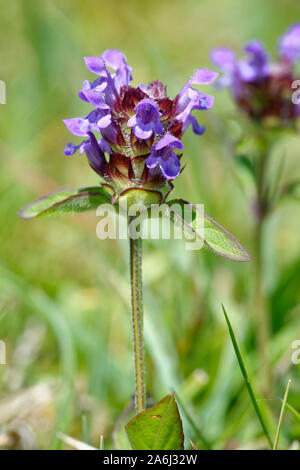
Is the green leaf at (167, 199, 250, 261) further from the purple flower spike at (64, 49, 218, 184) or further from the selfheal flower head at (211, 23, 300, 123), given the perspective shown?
the selfheal flower head at (211, 23, 300, 123)

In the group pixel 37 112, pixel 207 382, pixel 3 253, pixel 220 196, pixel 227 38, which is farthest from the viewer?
pixel 227 38

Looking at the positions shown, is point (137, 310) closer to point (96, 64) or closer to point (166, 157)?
point (166, 157)

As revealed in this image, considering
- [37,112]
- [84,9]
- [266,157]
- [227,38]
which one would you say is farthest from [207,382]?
[84,9]

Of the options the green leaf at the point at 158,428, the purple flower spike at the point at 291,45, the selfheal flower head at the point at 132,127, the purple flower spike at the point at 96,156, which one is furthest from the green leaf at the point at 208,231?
the purple flower spike at the point at 291,45

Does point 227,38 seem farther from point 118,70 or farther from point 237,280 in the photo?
point 118,70

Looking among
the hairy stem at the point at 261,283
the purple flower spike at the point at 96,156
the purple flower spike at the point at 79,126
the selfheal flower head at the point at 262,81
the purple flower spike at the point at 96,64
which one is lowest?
the hairy stem at the point at 261,283

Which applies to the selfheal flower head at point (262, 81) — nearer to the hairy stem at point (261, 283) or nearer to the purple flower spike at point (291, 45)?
the purple flower spike at point (291, 45)
